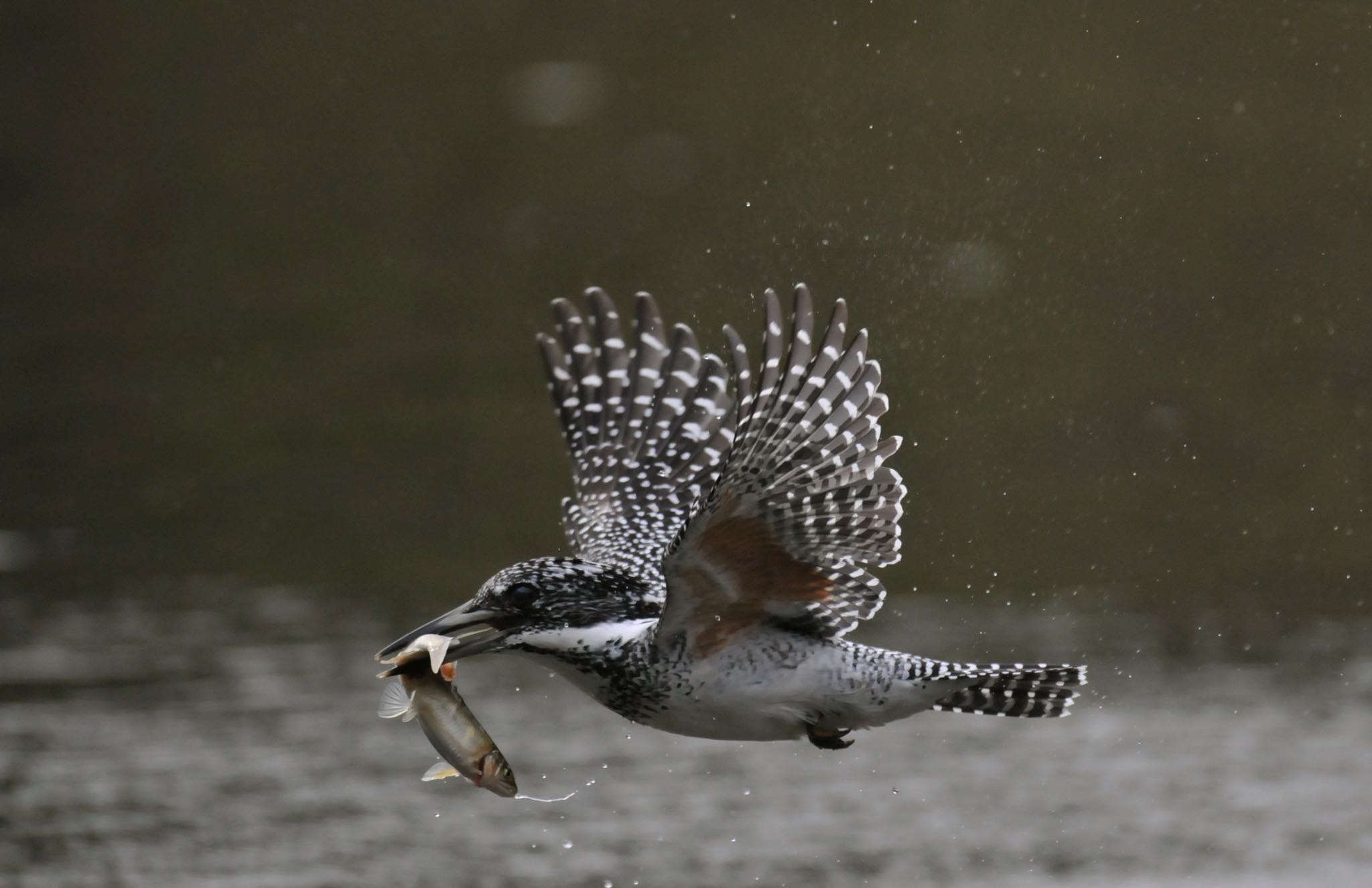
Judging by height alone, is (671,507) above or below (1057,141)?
below

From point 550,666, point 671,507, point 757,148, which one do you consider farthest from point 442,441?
point 550,666

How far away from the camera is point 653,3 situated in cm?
2145

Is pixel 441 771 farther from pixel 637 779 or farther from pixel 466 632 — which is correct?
pixel 637 779

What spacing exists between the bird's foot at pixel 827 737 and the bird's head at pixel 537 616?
25.2 inches

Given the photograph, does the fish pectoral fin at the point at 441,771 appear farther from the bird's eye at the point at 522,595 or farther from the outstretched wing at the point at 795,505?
the outstretched wing at the point at 795,505

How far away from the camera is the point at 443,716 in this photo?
5.87 meters

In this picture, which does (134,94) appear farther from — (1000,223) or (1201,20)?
(1201,20)

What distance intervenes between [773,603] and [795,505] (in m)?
0.45

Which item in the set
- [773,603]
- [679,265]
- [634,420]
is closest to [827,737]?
[773,603]

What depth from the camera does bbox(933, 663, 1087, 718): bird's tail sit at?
6.31 m

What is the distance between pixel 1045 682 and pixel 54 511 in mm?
9669

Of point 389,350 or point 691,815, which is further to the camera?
point 389,350

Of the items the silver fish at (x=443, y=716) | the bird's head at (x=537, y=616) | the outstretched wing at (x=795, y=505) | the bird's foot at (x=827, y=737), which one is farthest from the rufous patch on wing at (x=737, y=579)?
the silver fish at (x=443, y=716)

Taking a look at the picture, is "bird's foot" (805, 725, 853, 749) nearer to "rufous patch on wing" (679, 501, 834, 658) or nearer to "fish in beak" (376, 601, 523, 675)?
"rufous patch on wing" (679, 501, 834, 658)
